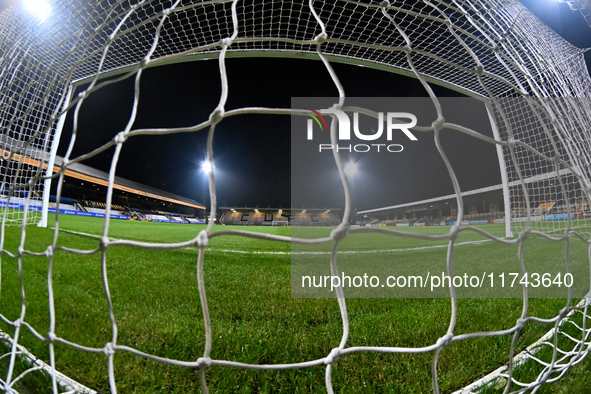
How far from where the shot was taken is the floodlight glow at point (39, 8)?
0.89 meters

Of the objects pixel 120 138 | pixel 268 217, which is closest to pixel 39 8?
pixel 120 138

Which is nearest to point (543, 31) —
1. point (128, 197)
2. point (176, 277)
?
point (176, 277)

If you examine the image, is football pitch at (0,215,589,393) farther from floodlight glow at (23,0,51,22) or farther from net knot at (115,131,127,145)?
floodlight glow at (23,0,51,22)

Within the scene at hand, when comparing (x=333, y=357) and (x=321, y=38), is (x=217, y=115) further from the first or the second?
(x=333, y=357)

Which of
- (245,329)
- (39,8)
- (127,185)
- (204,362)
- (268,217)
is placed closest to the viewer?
(204,362)

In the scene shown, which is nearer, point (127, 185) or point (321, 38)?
point (321, 38)

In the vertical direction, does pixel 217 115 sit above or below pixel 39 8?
below

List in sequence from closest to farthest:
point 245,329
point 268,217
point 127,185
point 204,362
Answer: point 204,362, point 245,329, point 127,185, point 268,217

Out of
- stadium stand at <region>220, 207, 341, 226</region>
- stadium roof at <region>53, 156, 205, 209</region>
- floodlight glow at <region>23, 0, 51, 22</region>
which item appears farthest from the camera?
stadium stand at <region>220, 207, 341, 226</region>

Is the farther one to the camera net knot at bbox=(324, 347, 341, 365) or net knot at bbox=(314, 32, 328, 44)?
net knot at bbox=(314, 32, 328, 44)

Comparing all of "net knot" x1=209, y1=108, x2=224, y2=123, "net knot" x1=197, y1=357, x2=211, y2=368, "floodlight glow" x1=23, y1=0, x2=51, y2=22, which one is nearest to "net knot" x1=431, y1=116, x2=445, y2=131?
"net knot" x1=209, y1=108, x2=224, y2=123

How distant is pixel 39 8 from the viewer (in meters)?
0.94

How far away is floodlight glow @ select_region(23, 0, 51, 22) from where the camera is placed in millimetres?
885

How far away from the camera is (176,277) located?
1183mm
